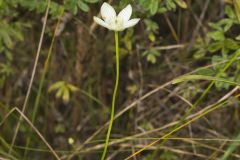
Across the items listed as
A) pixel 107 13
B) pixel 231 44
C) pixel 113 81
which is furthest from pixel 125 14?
pixel 113 81

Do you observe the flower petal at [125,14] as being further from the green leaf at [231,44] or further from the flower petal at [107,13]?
the green leaf at [231,44]

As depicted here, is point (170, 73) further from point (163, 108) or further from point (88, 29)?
point (88, 29)

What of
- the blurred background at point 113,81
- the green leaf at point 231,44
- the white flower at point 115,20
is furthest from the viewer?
the blurred background at point 113,81

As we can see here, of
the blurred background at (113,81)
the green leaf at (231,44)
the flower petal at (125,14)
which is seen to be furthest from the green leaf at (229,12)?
the flower petal at (125,14)

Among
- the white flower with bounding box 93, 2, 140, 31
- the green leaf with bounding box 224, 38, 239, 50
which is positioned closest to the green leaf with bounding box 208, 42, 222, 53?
the green leaf with bounding box 224, 38, 239, 50


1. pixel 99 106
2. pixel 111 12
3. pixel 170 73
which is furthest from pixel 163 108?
pixel 111 12

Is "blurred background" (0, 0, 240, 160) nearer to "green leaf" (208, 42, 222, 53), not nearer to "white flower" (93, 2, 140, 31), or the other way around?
"green leaf" (208, 42, 222, 53)

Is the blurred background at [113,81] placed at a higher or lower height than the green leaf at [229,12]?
lower

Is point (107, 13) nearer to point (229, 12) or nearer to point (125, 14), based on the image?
point (125, 14)
